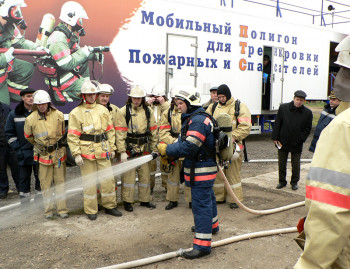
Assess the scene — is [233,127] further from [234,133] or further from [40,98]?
[40,98]

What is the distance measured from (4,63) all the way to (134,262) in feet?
14.8

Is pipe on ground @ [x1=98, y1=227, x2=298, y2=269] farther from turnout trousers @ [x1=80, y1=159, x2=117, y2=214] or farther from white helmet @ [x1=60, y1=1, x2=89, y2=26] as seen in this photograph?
white helmet @ [x1=60, y1=1, x2=89, y2=26]

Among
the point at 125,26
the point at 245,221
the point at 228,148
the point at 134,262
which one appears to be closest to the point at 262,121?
the point at 125,26

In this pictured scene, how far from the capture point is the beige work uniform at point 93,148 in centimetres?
495

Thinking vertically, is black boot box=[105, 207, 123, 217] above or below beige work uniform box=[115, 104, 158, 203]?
below

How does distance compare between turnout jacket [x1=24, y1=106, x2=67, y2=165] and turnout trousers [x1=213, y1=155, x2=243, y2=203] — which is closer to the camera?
turnout jacket [x1=24, y1=106, x2=67, y2=165]

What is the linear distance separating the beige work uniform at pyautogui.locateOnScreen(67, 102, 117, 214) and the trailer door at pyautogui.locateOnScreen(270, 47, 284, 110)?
6705 millimetres

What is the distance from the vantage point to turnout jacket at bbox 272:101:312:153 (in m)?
6.48

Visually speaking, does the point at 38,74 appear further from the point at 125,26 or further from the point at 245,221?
the point at 245,221

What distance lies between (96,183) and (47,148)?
0.84 meters

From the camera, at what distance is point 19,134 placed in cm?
546

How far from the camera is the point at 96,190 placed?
516 centimetres

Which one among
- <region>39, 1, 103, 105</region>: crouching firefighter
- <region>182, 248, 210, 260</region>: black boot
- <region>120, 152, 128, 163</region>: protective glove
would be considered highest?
<region>39, 1, 103, 105</region>: crouching firefighter

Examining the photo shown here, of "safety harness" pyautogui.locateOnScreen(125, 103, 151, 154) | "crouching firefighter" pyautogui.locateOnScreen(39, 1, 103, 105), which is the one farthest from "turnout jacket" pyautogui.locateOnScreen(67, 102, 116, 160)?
"crouching firefighter" pyautogui.locateOnScreen(39, 1, 103, 105)
